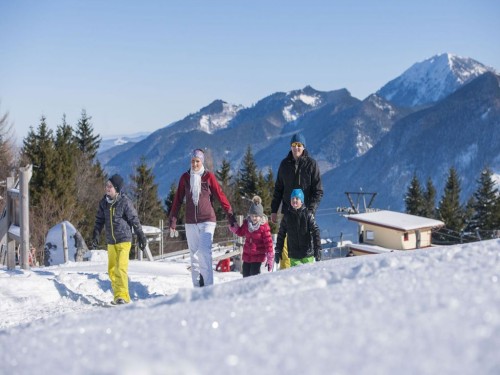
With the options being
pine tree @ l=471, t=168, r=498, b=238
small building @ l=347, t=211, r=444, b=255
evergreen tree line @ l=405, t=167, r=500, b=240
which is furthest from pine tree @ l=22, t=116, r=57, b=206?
pine tree @ l=471, t=168, r=498, b=238

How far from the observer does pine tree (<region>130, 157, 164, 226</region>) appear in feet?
155

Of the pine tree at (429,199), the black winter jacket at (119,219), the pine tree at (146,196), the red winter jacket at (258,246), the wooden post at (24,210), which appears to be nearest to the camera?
the black winter jacket at (119,219)

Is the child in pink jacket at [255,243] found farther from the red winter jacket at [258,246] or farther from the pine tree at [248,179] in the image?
the pine tree at [248,179]

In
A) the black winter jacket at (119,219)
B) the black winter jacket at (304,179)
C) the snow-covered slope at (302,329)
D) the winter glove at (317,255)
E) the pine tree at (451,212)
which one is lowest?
the pine tree at (451,212)

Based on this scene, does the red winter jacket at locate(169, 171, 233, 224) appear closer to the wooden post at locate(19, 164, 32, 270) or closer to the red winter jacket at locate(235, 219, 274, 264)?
the red winter jacket at locate(235, 219, 274, 264)

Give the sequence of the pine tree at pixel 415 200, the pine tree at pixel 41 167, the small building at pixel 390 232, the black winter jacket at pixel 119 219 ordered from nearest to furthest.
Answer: the black winter jacket at pixel 119 219 → the small building at pixel 390 232 → the pine tree at pixel 41 167 → the pine tree at pixel 415 200

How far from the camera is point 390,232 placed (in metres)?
28.4

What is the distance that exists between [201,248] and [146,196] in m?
41.0

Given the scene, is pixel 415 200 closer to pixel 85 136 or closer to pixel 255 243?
pixel 85 136

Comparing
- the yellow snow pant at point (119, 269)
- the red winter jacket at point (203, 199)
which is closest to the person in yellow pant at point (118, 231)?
the yellow snow pant at point (119, 269)

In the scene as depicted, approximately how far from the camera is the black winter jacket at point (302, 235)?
7082mm

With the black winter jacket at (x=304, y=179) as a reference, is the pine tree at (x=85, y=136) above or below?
above

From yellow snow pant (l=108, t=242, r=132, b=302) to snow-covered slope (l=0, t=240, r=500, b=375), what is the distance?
4490 mm

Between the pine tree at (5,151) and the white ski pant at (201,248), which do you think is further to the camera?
the pine tree at (5,151)
